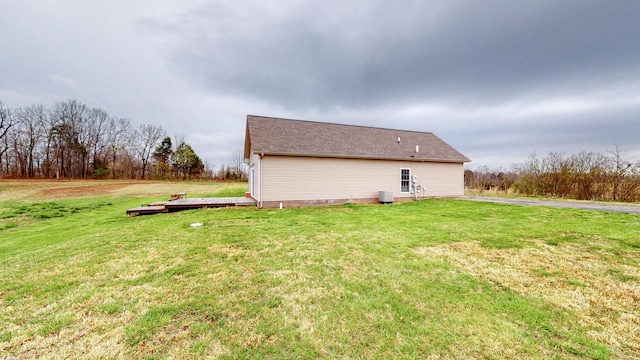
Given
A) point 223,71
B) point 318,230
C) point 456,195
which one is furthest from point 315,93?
point 318,230

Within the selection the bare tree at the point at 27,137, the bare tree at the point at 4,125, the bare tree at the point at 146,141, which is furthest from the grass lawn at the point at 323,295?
the bare tree at the point at 27,137

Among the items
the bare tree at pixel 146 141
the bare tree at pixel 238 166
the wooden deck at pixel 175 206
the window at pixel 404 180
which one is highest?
the bare tree at pixel 146 141

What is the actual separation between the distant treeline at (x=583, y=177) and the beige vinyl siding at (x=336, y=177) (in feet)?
25.3

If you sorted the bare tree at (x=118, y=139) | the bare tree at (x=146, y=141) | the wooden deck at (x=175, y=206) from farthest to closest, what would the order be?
the bare tree at (x=146, y=141), the bare tree at (x=118, y=139), the wooden deck at (x=175, y=206)

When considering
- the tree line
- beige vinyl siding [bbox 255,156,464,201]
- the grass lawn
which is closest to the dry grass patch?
the grass lawn

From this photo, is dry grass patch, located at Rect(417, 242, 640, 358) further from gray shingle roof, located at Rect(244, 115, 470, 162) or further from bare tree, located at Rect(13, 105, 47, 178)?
bare tree, located at Rect(13, 105, 47, 178)

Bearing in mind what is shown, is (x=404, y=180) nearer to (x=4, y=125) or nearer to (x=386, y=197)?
(x=386, y=197)

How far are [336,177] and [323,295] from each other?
31.4ft

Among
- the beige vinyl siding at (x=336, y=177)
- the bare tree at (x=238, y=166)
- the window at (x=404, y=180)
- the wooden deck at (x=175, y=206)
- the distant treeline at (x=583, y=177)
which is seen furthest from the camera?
the bare tree at (x=238, y=166)

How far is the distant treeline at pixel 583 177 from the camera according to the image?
13.6 m

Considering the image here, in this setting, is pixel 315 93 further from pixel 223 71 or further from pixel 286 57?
pixel 223 71

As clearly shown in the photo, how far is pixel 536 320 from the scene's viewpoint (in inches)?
101

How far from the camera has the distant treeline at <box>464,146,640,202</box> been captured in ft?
44.8

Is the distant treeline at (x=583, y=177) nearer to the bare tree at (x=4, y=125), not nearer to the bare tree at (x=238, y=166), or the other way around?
the bare tree at (x=238, y=166)
